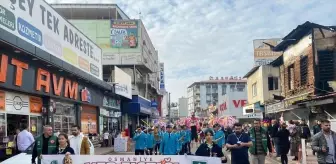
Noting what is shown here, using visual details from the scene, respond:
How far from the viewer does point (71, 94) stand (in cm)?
2298

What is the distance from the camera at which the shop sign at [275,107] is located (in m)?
29.4

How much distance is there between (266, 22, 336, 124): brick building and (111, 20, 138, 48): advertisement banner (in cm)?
3133

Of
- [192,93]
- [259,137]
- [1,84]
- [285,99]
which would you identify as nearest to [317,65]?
[285,99]

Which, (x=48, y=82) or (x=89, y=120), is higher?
(x=48, y=82)

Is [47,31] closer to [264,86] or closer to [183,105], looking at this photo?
[264,86]

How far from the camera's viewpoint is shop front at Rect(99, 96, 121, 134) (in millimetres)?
32719

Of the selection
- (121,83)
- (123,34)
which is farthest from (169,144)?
(123,34)

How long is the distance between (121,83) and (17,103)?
64.5ft

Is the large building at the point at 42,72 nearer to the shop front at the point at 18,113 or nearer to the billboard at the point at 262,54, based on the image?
the shop front at the point at 18,113

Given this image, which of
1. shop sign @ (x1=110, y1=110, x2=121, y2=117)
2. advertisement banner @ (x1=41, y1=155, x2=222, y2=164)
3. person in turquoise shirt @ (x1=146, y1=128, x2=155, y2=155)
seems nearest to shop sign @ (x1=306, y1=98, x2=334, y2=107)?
person in turquoise shirt @ (x1=146, y1=128, x2=155, y2=155)

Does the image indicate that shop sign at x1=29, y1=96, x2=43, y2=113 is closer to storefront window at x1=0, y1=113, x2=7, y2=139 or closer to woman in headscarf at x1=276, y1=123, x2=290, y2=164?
storefront window at x1=0, y1=113, x2=7, y2=139

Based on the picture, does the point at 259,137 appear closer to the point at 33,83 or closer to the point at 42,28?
the point at 33,83

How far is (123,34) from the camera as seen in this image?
56.7 meters

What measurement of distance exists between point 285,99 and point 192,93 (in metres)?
137
